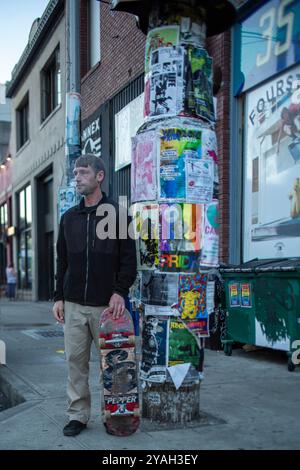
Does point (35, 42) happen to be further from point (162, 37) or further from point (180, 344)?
point (180, 344)

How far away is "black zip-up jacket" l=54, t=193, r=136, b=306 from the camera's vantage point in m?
4.32

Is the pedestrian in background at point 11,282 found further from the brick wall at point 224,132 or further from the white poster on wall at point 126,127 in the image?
the brick wall at point 224,132

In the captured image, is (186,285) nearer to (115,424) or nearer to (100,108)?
(115,424)

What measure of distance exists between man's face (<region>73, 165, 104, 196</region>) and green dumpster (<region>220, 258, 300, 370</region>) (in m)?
3.01

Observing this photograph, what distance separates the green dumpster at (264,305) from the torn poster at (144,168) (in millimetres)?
2584

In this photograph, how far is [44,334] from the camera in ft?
35.0

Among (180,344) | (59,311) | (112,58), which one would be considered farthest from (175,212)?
(112,58)

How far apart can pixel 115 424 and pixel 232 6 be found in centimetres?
367

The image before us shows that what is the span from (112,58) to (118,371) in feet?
34.3

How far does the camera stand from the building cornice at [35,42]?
16.9m

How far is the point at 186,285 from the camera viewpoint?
448 cm

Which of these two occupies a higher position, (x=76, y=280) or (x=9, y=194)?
(x=9, y=194)

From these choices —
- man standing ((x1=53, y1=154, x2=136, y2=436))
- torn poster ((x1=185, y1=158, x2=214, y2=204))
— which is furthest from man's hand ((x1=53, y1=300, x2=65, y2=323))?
torn poster ((x1=185, y1=158, x2=214, y2=204))
